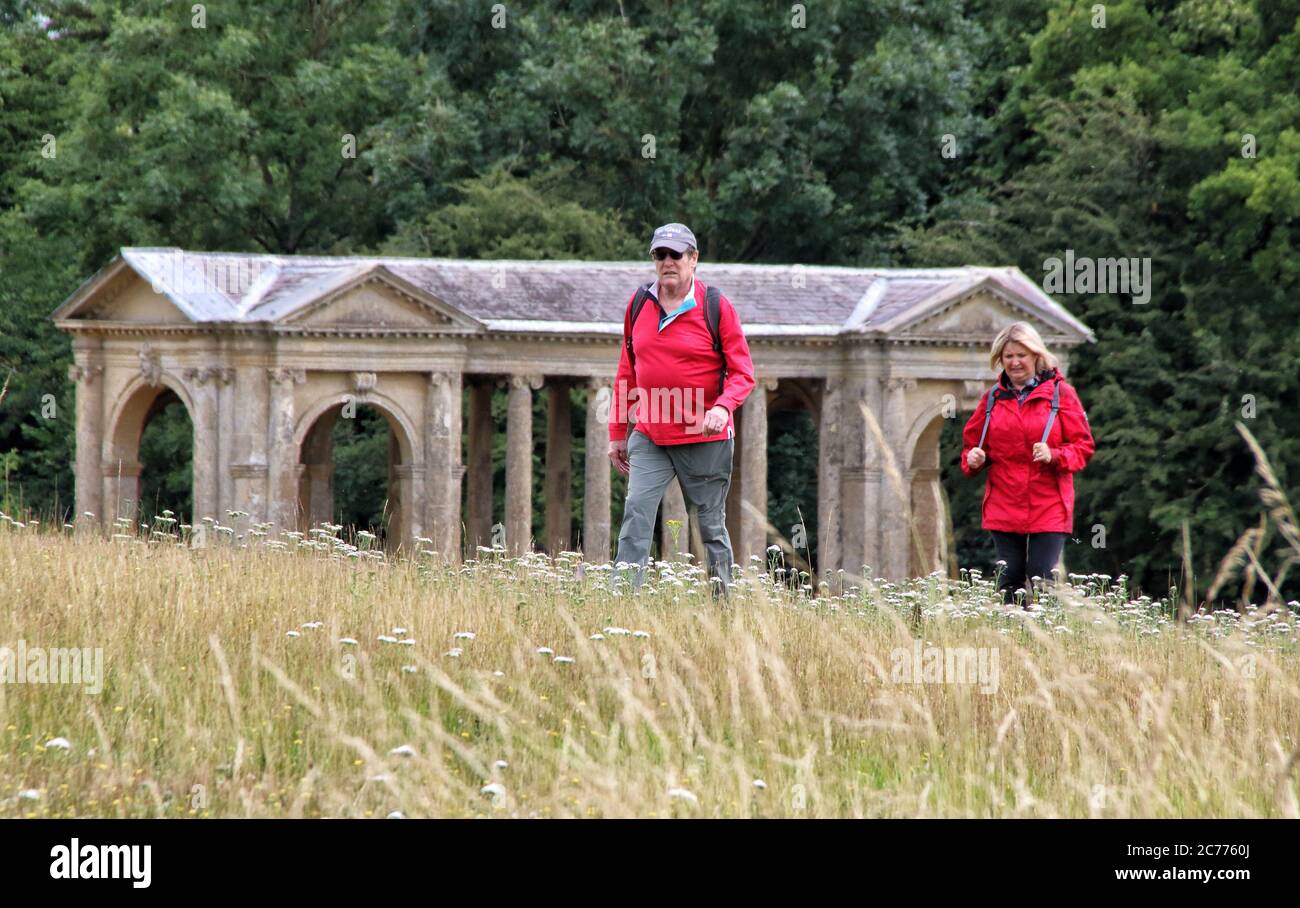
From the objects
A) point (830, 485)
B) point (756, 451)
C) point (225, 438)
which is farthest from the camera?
point (830, 485)

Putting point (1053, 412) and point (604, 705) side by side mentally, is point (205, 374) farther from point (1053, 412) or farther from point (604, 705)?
point (604, 705)

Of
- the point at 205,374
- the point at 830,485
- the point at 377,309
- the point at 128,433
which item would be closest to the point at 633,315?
the point at 377,309

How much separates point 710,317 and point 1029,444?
2.43 m

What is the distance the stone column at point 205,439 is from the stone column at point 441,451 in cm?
417

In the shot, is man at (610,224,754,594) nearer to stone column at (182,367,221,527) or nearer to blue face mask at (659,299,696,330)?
blue face mask at (659,299,696,330)

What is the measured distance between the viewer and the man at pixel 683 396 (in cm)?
1365

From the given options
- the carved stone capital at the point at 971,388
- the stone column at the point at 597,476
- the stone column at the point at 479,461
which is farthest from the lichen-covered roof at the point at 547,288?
the stone column at the point at 479,461

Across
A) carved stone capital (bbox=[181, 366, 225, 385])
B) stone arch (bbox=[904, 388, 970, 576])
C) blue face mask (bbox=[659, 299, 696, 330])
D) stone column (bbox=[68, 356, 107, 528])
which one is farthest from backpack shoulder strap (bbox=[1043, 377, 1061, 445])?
stone column (bbox=[68, 356, 107, 528])

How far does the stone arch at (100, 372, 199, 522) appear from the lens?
41531 mm

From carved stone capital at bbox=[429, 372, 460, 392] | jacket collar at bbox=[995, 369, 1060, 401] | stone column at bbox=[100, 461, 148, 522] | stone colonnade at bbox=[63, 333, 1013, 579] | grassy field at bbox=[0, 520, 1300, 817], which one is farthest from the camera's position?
stone column at bbox=[100, 461, 148, 522]

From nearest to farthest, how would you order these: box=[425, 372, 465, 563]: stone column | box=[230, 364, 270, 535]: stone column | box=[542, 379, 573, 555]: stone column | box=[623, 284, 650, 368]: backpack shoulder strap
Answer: box=[623, 284, 650, 368]: backpack shoulder strap
box=[230, 364, 270, 535]: stone column
box=[425, 372, 465, 563]: stone column
box=[542, 379, 573, 555]: stone column

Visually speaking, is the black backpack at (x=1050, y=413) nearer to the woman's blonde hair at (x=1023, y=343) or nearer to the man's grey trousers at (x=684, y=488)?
the woman's blonde hair at (x=1023, y=343)

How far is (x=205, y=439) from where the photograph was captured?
4112 cm

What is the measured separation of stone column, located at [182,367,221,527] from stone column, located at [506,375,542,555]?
19.6 ft
